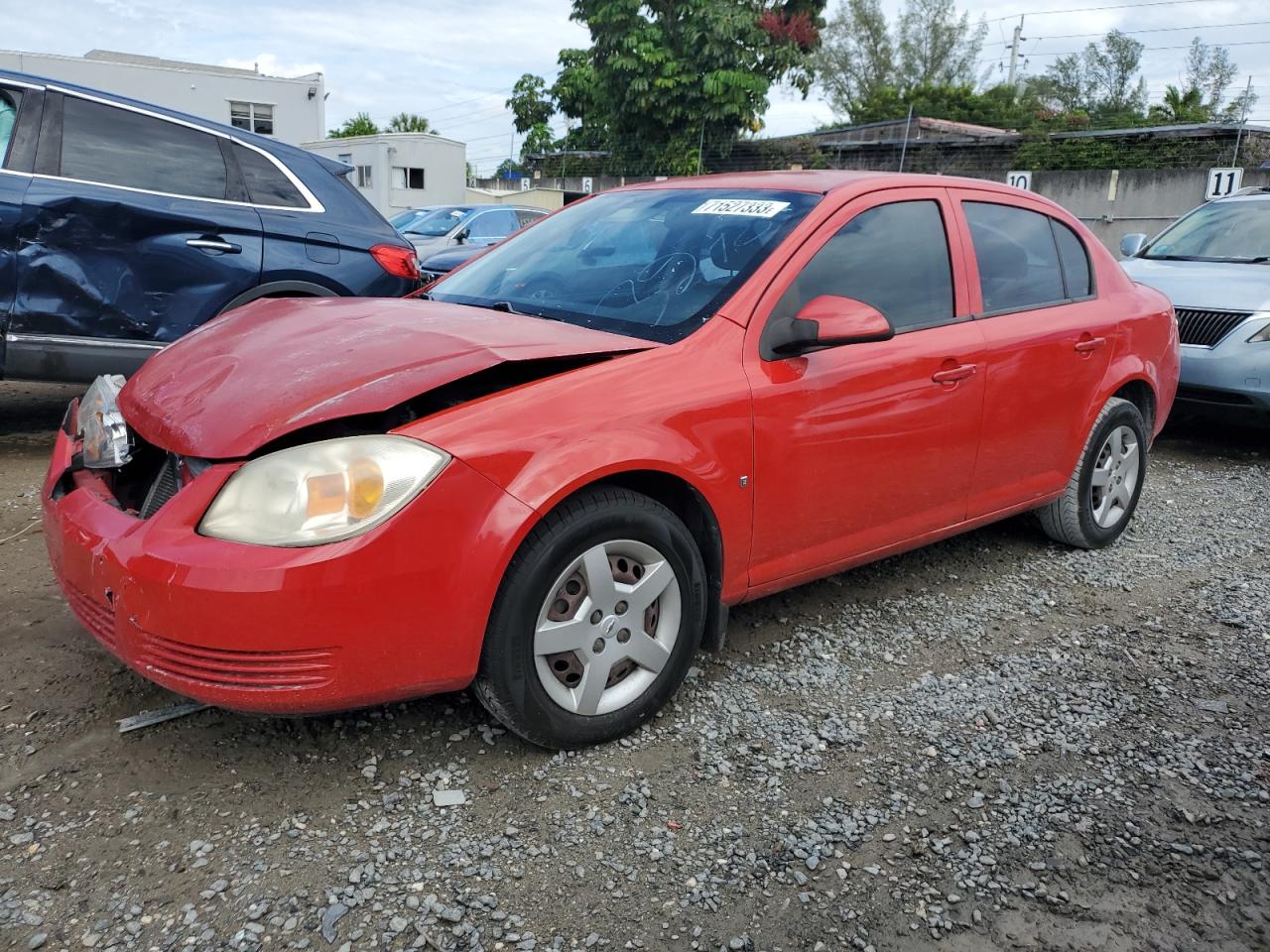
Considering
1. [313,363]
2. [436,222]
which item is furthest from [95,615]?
→ [436,222]

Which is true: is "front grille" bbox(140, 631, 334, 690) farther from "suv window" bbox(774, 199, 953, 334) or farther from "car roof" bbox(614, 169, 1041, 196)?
"car roof" bbox(614, 169, 1041, 196)

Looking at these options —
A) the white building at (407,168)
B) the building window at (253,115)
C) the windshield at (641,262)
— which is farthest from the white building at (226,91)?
the windshield at (641,262)

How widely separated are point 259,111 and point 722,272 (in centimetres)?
3766

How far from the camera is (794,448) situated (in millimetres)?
3109

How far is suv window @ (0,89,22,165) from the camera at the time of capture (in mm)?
4977

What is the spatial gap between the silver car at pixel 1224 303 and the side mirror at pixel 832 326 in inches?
181

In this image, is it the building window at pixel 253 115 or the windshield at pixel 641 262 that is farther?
the building window at pixel 253 115

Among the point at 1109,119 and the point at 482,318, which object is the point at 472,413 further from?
the point at 1109,119

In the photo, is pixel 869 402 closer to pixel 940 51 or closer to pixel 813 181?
pixel 813 181

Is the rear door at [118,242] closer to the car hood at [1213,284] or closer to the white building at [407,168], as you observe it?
the car hood at [1213,284]

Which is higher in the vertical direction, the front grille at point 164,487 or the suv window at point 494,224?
the suv window at point 494,224

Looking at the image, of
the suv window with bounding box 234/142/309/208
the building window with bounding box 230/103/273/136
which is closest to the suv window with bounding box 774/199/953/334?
the suv window with bounding box 234/142/309/208

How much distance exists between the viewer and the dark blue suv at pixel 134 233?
4.91 metres

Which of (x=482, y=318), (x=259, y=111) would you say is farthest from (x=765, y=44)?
(x=482, y=318)
